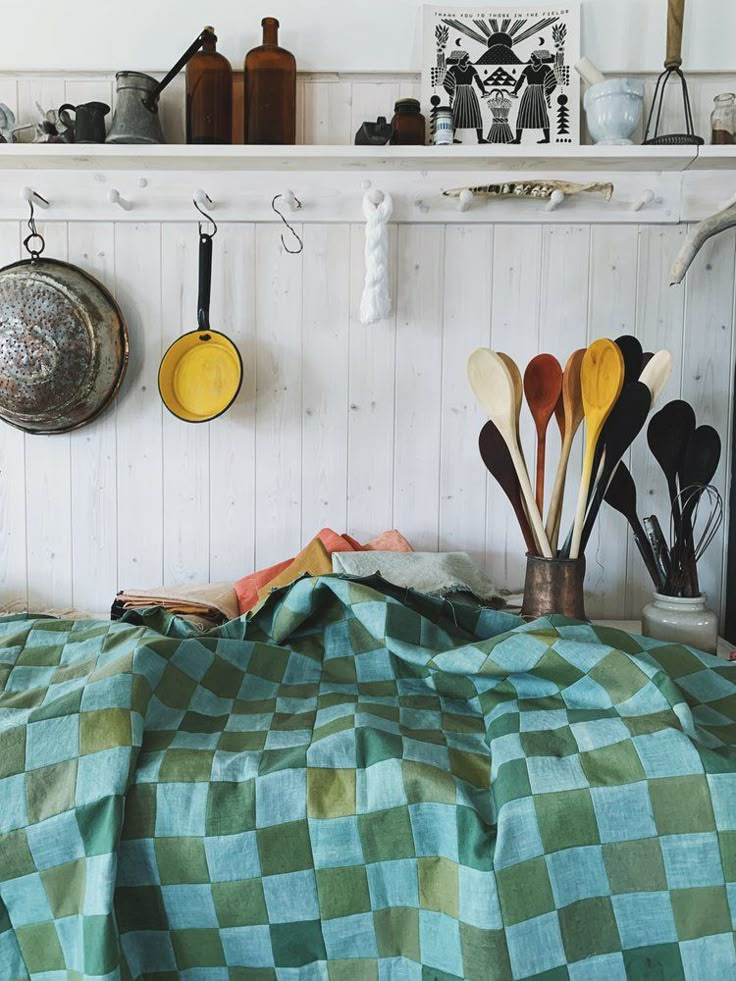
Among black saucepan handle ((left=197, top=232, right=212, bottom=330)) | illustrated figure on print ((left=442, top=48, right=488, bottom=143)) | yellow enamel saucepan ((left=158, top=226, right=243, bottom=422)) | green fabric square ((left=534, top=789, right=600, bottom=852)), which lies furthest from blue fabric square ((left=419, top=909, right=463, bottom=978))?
illustrated figure on print ((left=442, top=48, right=488, bottom=143))

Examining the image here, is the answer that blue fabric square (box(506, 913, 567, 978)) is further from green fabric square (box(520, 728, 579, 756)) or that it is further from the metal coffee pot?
the metal coffee pot

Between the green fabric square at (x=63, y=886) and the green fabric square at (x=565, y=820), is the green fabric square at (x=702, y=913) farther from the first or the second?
the green fabric square at (x=63, y=886)

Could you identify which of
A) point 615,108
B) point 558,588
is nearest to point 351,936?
point 558,588

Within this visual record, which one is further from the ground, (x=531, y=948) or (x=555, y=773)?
(x=555, y=773)

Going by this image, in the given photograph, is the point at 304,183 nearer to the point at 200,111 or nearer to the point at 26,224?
the point at 200,111

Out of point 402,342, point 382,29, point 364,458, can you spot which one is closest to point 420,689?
point 364,458

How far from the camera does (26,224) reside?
1.47 meters

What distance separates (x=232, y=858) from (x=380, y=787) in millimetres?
147

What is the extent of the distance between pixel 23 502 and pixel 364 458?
632 mm

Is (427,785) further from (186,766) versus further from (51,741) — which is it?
(51,741)

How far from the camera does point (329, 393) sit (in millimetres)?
1477

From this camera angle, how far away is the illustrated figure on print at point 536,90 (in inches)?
55.4

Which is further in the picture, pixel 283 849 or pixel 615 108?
pixel 615 108

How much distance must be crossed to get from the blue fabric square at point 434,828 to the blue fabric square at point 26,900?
33 cm
